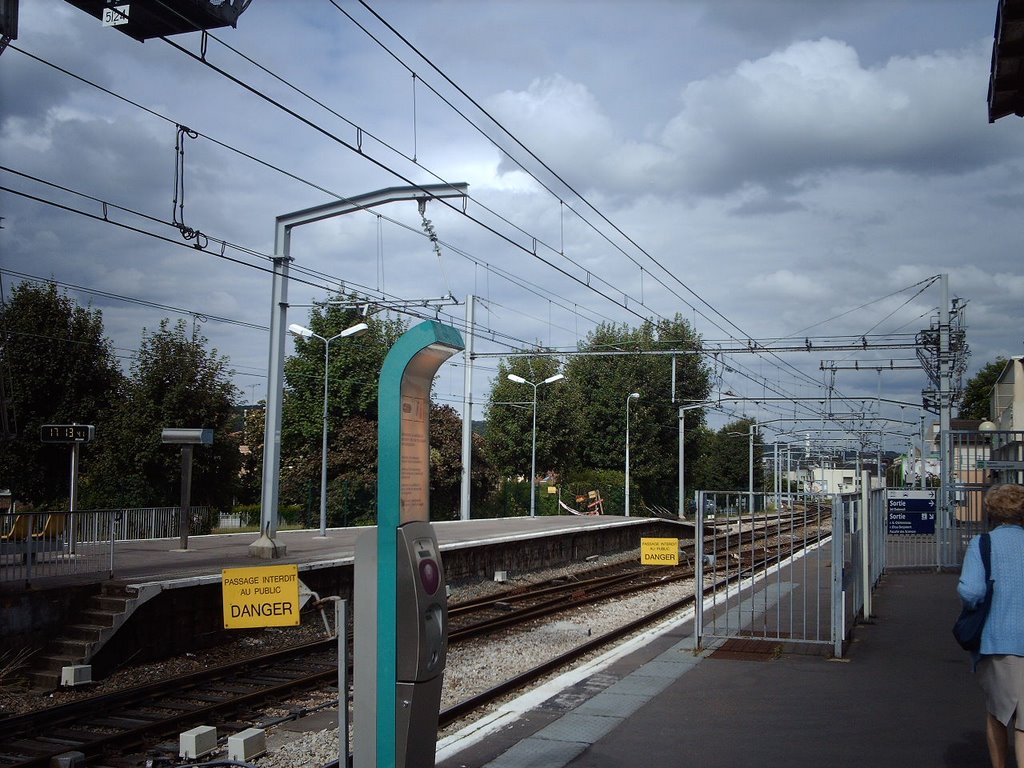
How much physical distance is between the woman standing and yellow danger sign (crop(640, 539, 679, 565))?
904 centimetres

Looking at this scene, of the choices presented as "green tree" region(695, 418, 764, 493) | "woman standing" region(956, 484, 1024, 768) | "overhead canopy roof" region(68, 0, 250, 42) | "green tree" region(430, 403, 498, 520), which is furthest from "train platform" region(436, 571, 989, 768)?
"green tree" region(695, 418, 764, 493)

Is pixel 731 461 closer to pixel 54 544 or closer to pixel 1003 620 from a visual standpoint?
pixel 54 544

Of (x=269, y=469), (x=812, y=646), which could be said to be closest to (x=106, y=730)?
(x=812, y=646)

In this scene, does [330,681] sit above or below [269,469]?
below

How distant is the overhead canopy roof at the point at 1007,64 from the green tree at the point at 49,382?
3146 cm

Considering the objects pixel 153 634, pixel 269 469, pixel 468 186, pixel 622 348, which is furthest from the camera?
pixel 622 348

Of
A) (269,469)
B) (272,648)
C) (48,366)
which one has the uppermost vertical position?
(48,366)

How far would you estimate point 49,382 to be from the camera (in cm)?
3644

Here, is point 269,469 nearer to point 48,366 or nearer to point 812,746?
point 812,746

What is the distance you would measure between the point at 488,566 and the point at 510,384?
2482 cm

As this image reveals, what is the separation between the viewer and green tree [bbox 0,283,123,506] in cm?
3512

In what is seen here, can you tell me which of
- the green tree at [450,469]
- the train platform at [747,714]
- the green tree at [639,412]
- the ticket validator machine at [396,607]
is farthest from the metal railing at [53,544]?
the green tree at [639,412]

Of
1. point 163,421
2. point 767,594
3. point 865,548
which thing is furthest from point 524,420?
point 865,548

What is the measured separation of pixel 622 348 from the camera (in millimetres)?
59094
